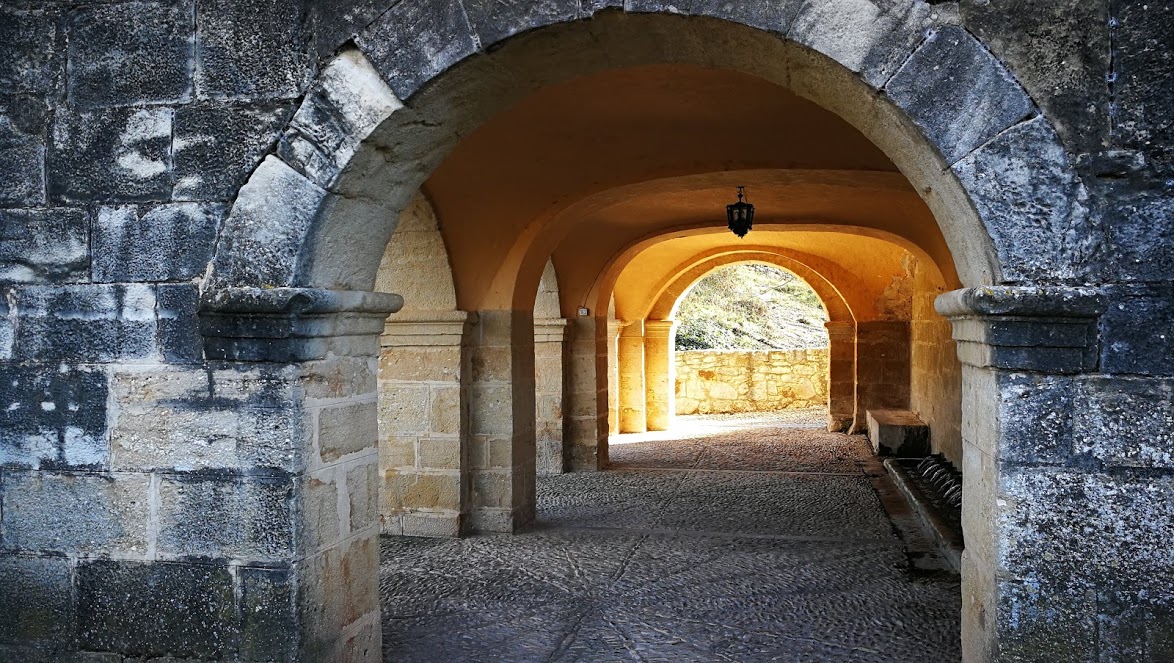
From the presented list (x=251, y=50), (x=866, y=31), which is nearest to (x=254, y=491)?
(x=251, y=50)

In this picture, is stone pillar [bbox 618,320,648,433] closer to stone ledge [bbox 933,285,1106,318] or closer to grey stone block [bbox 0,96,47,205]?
grey stone block [bbox 0,96,47,205]

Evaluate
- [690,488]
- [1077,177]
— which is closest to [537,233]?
[690,488]

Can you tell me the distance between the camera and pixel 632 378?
1191 cm

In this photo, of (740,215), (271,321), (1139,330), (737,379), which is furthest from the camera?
(737,379)

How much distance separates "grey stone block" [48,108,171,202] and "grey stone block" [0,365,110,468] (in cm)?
58

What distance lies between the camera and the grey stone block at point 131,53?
2641 mm

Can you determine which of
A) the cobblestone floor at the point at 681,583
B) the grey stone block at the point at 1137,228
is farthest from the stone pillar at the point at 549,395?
the grey stone block at the point at 1137,228

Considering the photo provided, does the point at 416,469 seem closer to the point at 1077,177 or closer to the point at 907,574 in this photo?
the point at 907,574

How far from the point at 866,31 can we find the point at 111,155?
2306 millimetres

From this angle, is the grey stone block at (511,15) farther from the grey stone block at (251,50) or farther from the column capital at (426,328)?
the column capital at (426,328)

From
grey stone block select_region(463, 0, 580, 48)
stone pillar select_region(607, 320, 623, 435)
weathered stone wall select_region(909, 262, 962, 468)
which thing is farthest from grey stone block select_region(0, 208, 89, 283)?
stone pillar select_region(607, 320, 623, 435)

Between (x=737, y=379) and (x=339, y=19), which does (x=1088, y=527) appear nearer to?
(x=339, y=19)

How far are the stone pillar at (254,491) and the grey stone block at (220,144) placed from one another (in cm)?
36

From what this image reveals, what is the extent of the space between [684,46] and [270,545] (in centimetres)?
196
